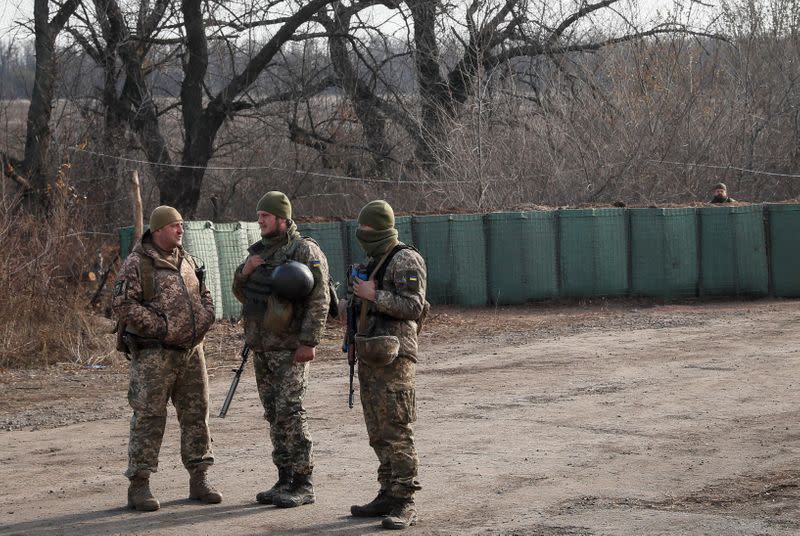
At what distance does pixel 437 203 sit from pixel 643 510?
64.3ft

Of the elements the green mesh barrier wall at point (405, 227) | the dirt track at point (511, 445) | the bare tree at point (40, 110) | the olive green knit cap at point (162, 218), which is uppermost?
the bare tree at point (40, 110)

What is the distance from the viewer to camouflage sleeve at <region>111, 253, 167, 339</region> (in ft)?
23.3

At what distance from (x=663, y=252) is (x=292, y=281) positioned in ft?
45.0

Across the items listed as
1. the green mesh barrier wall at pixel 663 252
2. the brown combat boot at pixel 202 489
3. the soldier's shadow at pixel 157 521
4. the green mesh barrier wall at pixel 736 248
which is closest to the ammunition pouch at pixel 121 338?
the brown combat boot at pixel 202 489

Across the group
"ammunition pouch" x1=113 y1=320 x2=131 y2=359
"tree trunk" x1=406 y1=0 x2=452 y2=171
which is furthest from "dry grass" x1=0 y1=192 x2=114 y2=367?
Answer: "tree trunk" x1=406 y1=0 x2=452 y2=171

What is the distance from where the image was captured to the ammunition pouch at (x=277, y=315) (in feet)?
23.0

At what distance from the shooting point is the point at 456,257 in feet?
65.3

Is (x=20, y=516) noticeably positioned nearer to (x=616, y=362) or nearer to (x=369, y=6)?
(x=616, y=362)

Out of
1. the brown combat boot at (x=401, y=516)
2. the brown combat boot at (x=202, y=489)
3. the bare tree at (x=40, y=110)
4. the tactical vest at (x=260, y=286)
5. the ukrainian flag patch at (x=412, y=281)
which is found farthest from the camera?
the bare tree at (x=40, y=110)

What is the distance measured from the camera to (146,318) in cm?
710

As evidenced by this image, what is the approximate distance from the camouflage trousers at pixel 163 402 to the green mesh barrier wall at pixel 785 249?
14162 mm

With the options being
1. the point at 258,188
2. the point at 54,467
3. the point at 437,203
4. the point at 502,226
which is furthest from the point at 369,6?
the point at 54,467

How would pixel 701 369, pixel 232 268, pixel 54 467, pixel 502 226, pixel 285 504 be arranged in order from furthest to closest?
pixel 502 226, pixel 232 268, pixel 701 369, pixel 54 467, pixel 285 504

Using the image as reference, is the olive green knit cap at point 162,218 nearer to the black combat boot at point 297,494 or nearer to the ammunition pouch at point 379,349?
the ammunition pouch at point 379,349
